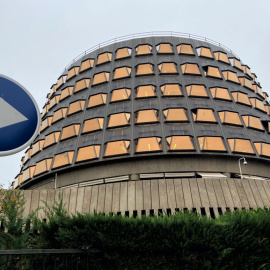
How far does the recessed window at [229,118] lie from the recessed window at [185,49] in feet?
38.6

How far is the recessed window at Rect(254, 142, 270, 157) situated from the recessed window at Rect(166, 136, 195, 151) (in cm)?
782

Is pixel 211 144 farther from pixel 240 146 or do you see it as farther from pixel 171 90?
pixel 171 90

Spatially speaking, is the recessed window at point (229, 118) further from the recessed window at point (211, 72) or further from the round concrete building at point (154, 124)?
the recessed window at point (211, 72)

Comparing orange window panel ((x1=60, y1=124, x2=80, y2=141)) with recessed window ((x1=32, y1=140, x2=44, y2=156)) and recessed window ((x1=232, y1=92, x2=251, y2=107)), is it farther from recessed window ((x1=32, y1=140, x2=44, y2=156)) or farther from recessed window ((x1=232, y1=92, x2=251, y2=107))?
recessed window ((x1=232, y1=92, x2=251, y2=107))

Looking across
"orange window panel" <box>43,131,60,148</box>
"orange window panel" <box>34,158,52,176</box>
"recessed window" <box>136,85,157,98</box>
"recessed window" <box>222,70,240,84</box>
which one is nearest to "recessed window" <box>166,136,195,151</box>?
"recessed window" <box>136,85,157,98</box>

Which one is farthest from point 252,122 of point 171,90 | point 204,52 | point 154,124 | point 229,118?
point 204,52

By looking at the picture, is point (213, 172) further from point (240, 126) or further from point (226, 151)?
point (240, 126)

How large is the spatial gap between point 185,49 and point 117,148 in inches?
768

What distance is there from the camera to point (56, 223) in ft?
28.4

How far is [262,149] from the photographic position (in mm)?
34500

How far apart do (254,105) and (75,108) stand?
23.1 meters

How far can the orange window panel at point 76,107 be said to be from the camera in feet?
129

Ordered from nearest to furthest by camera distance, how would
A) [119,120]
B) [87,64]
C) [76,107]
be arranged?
[119,120] < [76,107] < [87,64]

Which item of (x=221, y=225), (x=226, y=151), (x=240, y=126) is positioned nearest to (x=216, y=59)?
(x=240, y=126)
